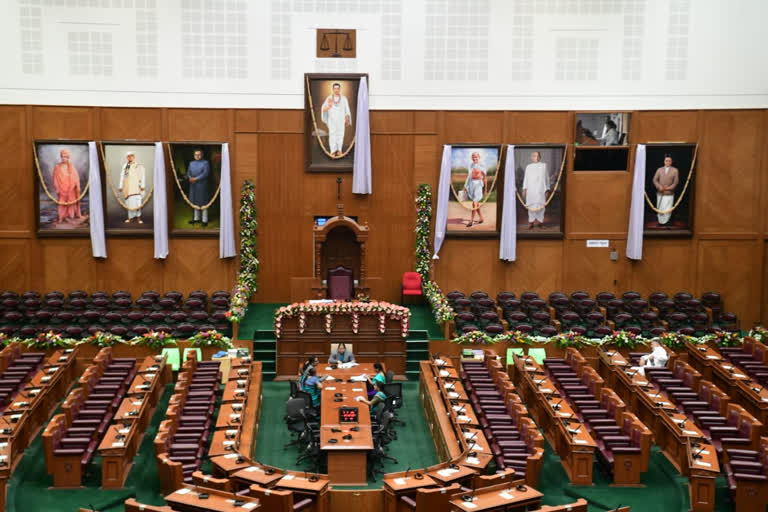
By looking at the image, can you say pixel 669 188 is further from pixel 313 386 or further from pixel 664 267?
pixel 313 386

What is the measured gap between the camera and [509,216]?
74.0ft

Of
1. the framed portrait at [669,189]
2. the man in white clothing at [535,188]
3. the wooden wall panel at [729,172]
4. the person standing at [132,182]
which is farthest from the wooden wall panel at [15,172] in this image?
the wooden wall panel at [729,172]

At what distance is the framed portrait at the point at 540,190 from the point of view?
22.7m

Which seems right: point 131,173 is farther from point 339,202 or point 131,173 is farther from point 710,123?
point 710,123

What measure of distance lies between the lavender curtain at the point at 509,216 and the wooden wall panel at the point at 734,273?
5267mm

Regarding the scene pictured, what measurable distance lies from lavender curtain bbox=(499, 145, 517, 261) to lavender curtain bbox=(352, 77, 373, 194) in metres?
3.77

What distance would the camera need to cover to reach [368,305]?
1872cm

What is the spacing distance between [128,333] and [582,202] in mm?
12524

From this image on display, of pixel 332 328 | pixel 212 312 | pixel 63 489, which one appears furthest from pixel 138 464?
pixel 212 312

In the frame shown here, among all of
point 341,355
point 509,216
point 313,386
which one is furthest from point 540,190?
point 313,386

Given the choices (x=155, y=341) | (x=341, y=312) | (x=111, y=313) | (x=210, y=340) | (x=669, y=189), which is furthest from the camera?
(x=669, y=189)

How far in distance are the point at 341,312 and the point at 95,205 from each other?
7999 mm

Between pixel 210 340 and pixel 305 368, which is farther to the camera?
pixel 210 340

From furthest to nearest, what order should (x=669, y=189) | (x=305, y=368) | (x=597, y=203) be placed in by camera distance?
(x=597, y=203)
(x=669, y=189)
(x=305, y=368)
